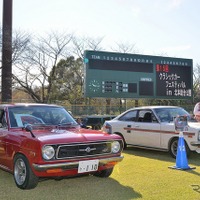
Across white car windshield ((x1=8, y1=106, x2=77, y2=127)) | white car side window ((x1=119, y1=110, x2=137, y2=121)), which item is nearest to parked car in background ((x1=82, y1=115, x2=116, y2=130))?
white car side window ((x1=119, y1=110, x2=137, y2=121))

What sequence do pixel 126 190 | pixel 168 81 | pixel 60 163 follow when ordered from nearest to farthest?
pixel 60 163 → pixel 126 190 → pixel 168 81

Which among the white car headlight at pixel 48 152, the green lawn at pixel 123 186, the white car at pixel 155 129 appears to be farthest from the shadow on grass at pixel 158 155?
the white car headlight at pixel 48 152

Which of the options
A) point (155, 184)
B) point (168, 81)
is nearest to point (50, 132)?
point (155, 184)

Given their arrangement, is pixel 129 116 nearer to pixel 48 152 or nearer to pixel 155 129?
pixel 155 129

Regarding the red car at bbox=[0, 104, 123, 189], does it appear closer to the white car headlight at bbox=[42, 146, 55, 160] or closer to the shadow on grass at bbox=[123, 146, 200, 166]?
the white car headlight at bbox=[42, 146, 55, 160]

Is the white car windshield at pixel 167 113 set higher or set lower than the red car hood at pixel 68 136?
higher

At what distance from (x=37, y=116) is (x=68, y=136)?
1.32 m

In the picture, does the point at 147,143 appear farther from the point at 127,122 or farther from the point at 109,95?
the point at 109,95

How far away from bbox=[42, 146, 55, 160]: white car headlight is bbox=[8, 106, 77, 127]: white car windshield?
1188mm

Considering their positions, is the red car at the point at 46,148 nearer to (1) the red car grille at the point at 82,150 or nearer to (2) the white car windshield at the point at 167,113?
(1) the red car grille at the point at 82,150

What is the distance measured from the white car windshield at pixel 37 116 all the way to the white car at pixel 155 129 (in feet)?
6.18

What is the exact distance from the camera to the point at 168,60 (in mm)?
21109

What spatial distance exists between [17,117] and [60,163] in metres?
1.73

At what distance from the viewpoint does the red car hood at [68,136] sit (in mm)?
5516
